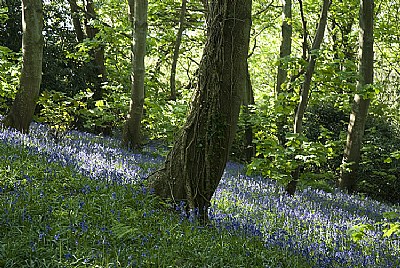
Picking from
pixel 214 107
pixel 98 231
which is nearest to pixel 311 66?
pixel 214 107

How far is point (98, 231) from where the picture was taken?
Result: 430 centimetres

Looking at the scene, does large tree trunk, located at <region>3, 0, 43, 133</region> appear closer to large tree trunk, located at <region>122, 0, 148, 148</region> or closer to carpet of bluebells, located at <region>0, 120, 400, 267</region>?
carpet of bluebells, located at <region>0, 120, 400, 267</region>

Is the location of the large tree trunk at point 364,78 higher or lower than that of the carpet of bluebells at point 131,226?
higher

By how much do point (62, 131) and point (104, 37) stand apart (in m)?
3.87

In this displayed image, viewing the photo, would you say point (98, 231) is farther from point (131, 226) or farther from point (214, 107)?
point (214, 107)

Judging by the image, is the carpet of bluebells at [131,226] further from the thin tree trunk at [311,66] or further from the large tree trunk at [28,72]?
the thin tree trunk at [311,66]

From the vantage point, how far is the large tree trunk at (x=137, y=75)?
11352mm

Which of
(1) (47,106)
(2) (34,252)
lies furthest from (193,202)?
(1) (47,106)

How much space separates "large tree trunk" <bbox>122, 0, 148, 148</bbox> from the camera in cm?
1135

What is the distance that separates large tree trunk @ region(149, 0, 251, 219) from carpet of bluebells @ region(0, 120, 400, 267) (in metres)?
0.44

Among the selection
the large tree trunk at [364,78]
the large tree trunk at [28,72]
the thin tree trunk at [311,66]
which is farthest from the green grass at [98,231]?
the large tree trunk at [364,78]

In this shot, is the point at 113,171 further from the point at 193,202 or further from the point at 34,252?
the point at 34,252

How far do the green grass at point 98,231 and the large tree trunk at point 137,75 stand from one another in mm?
5891

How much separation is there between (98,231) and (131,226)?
48 cm
